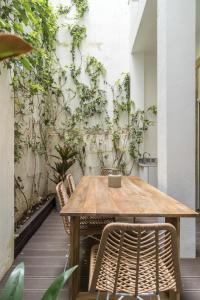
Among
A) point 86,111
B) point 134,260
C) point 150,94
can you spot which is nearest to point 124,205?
point 134,260

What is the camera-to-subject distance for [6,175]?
2.54 m

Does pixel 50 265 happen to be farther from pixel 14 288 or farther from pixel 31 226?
pixel 14 288

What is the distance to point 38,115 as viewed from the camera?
5.19 metres

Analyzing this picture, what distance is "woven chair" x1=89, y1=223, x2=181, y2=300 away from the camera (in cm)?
127

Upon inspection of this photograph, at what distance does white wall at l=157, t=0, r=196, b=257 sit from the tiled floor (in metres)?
0.44

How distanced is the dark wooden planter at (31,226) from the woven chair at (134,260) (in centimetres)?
180

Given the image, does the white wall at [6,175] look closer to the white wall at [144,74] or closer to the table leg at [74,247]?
the table leg at [74,247]

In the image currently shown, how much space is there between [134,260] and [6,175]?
1.60 metres

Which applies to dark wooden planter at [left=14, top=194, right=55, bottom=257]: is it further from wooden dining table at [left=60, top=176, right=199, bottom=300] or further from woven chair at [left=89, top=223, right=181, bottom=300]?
woven chair at [left=89, top=223, right=181, bottom=300]

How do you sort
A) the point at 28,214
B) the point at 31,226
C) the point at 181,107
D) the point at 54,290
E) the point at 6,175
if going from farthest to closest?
the point at 28,214
the point at 31,226
the point at 181,107
the point at 6,175
the point at 54,290

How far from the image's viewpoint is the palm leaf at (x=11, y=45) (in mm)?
433

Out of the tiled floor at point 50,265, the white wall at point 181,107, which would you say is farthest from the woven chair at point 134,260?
the white wall at point 181,107

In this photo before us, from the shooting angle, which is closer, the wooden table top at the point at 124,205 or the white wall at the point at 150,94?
the wooden table top at the point at 124,205

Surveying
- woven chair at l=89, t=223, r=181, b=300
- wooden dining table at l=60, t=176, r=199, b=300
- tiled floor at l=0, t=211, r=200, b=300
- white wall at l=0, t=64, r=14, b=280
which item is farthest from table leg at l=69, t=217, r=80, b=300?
white wall at l=0, t=64, r=14, b=280
